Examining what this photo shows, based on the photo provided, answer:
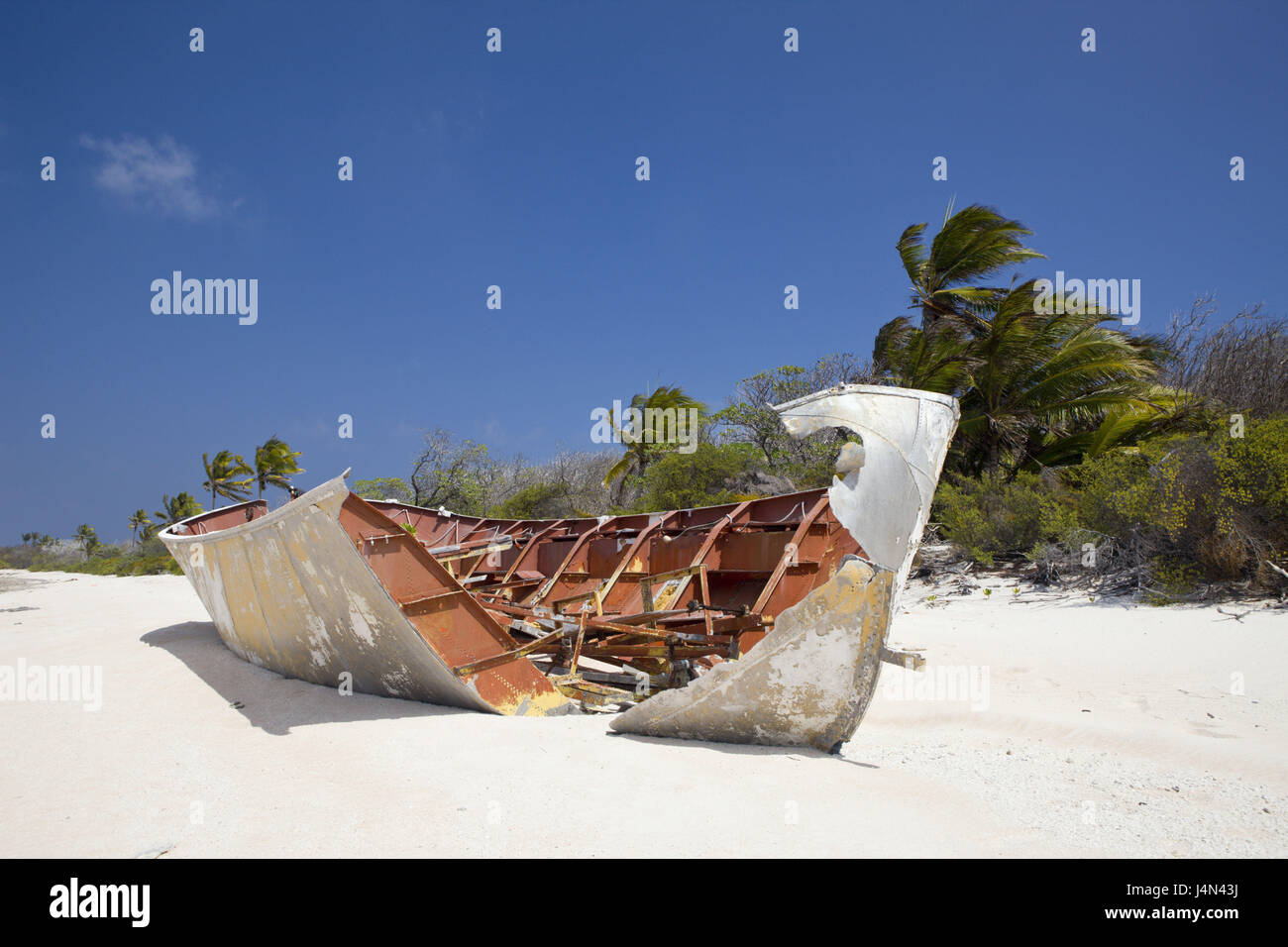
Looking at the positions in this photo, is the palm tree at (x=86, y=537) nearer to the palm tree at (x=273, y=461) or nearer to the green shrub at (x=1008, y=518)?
the palm tree at (x=273, y=461)

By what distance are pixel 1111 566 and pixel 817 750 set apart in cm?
714

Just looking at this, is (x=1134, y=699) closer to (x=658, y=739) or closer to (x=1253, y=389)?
(x=658, y=739)

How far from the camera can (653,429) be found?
23.3 metres

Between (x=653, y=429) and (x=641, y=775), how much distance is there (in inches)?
808

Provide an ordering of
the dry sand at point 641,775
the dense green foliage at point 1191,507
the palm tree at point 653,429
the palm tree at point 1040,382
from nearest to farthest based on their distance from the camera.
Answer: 1. the dry sand at point 641,775
2. the dense green foliage at point 1191,507
3. the palm tree at point 1040,382
4. the palm tree at point 653,429

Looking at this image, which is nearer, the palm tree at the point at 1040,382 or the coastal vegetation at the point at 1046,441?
the coastal vegetation at the point at 1046,441

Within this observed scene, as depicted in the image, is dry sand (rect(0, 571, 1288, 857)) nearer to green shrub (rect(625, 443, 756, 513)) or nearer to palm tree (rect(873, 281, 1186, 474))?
palm tree (rect(873, 281, 1186, 474))

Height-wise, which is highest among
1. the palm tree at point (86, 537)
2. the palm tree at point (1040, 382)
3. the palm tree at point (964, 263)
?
the palm tree at point (964, 263)

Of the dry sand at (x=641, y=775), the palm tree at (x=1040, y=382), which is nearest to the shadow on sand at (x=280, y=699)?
the dry sand at (x=641, y=775)

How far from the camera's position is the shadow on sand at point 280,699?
3867mm

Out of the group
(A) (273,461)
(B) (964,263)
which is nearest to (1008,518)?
(B) (964,263)

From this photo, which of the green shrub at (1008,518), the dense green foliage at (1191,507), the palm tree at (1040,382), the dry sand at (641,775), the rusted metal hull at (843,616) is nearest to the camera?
the dry sand at (641,775)

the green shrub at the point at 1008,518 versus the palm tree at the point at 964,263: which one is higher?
the palm tree at the point at 964,263

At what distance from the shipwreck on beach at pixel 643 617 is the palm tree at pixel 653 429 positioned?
16.6 m
